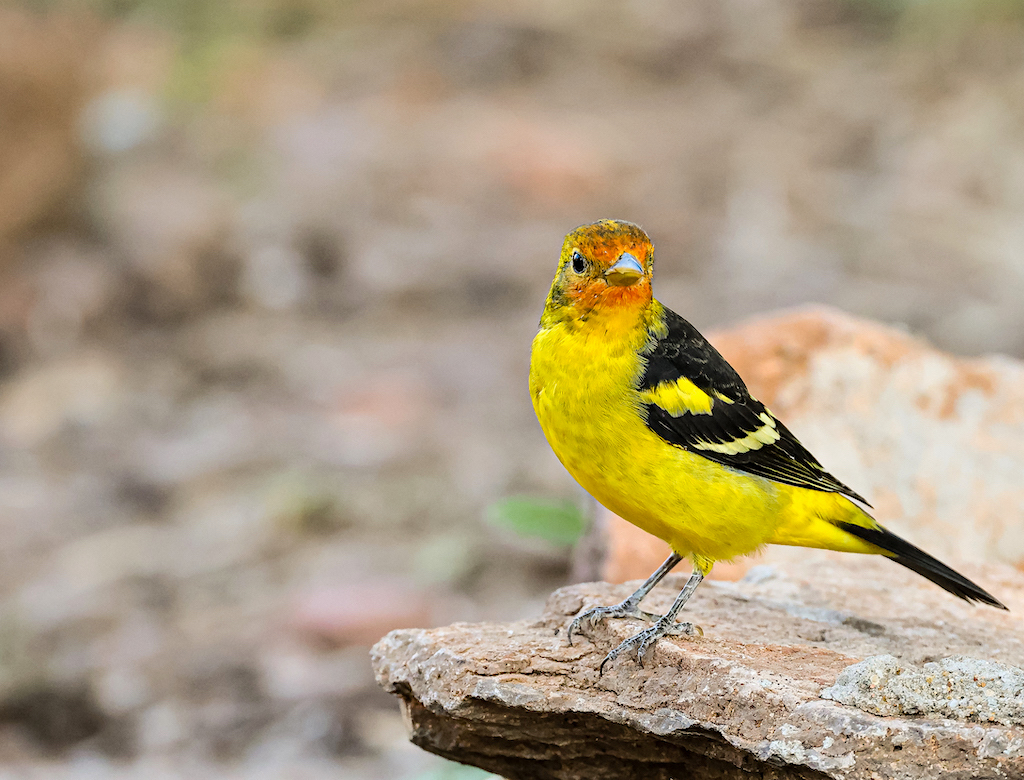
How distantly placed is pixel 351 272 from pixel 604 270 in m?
7.13

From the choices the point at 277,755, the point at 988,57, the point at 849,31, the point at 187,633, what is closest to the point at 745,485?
the point at 277,755

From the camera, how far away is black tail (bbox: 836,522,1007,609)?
3762 millimetres

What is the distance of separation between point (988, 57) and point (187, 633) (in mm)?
10046

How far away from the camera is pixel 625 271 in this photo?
353 centimetres

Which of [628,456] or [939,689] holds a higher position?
[628,456]

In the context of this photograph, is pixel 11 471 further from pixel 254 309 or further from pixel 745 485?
pixel 745 485

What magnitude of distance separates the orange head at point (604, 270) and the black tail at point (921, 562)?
108cm

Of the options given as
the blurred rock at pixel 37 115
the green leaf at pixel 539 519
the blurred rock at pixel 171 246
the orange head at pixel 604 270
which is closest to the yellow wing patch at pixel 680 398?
the orange head at pixel 604 270

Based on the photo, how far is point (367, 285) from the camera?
408 inches

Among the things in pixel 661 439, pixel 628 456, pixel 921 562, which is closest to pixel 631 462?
pixel 628 456

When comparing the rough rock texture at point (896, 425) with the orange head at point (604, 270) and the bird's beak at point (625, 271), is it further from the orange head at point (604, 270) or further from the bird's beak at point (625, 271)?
the bird's beak at point (625, 271)

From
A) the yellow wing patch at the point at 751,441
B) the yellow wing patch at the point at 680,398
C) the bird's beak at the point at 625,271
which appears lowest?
the yellow wing patch at the point at 751,441

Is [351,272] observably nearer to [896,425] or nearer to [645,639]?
[896,425]

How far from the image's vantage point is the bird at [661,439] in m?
3.59
